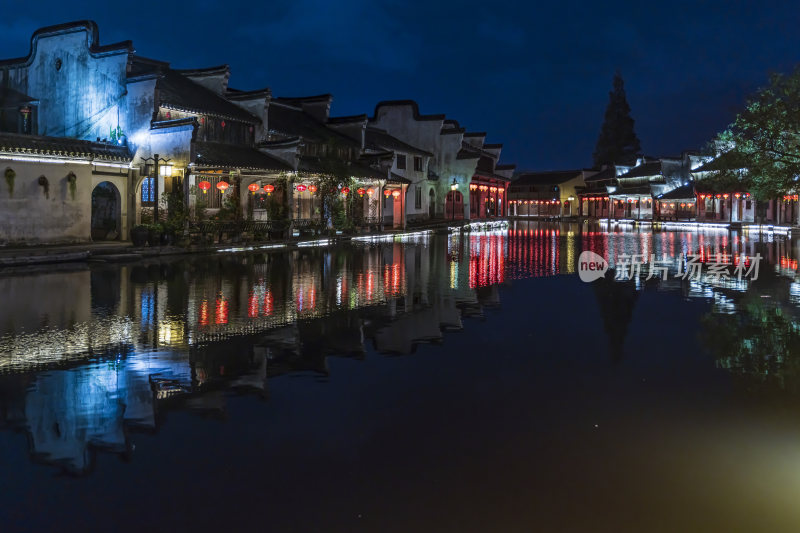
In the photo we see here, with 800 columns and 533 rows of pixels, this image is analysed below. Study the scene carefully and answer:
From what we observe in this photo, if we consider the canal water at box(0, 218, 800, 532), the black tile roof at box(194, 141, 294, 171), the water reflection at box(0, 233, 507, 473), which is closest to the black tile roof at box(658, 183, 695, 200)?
the black tile roof at box(194, 141, 294, 171)

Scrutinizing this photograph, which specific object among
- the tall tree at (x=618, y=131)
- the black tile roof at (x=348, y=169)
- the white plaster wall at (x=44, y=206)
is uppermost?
the tall tree at (x=618, y=131)

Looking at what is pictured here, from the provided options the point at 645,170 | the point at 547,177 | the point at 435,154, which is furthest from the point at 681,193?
the point at 435,154

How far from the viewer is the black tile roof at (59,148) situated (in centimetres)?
2455

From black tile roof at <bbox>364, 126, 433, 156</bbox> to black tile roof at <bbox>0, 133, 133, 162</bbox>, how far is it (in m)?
23.7

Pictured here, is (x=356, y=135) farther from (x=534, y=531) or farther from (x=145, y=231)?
(x=534, y=531)

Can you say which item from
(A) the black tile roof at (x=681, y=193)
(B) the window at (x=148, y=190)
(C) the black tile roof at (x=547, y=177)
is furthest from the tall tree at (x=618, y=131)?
(B) the window at (x=148, y=190)

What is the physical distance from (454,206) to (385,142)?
43.4 feet

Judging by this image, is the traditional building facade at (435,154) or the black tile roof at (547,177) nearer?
the traditional building facade at (435,154)

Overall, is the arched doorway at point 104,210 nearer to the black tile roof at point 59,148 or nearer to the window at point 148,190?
the window at point 148,190

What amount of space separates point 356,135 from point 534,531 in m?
45.4

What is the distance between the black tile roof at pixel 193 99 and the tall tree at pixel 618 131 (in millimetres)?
80159

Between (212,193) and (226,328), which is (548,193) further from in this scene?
(226,328)

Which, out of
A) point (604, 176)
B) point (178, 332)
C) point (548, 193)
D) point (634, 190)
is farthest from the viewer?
point (548, 193)

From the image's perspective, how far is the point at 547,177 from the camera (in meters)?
103
